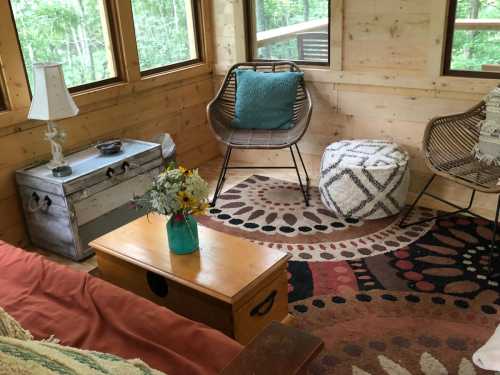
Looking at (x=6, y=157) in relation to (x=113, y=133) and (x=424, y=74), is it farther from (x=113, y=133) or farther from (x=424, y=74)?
(x=424, y=74)

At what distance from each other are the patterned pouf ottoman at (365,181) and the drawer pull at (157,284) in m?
1.35

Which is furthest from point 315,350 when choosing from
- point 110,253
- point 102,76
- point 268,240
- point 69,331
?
point 102,76

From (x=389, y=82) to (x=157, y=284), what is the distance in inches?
77.9

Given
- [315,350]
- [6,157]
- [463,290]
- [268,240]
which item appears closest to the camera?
[315,350]

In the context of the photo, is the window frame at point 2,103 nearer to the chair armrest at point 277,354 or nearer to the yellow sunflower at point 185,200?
the yellow sunflower at point 185,200

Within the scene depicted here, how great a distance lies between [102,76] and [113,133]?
0.36 metres

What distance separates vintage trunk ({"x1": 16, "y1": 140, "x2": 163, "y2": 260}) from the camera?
2568 mm

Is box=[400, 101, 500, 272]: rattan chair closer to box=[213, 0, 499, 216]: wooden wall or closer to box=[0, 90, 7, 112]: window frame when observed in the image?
box=[213, 0, 499, 216]: wooden wall

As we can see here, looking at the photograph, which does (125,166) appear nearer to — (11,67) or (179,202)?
(11,67)

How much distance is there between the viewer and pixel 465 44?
2.87 m

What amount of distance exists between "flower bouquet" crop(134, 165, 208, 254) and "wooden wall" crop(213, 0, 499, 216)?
1.74 metres

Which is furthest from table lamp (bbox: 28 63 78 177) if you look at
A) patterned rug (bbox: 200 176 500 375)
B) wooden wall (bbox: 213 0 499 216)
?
wooden wall (bbox: 213 0 499 216)

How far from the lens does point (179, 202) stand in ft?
6.02

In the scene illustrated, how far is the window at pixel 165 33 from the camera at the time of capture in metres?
3.32
